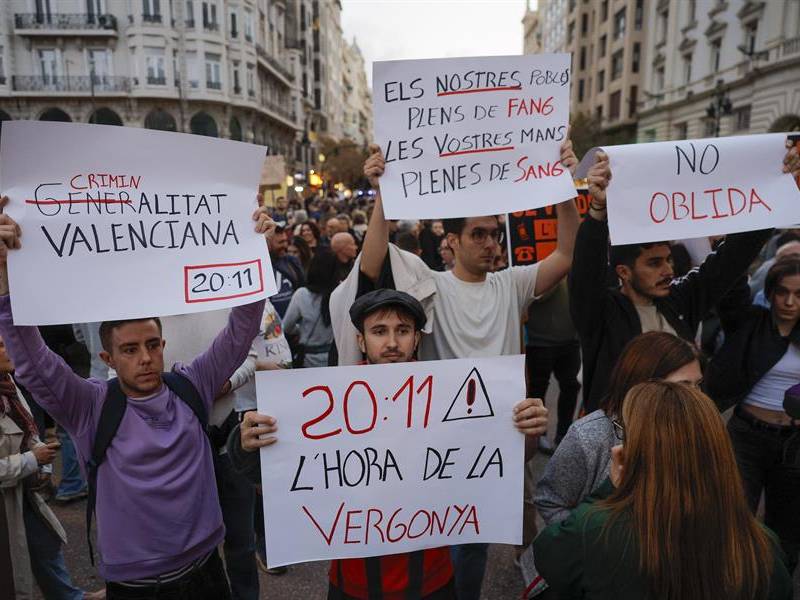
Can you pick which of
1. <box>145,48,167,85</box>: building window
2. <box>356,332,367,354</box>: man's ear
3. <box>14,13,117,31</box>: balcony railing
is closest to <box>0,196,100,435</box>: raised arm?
<box>356,332,367,354</box>: man's ear

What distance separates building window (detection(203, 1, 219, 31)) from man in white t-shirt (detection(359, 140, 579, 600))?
40.6m

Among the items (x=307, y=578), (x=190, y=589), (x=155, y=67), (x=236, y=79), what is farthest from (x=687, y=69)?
(x=190, y=589)

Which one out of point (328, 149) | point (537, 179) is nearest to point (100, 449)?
point (537, 179)

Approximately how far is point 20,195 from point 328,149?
55.6 m

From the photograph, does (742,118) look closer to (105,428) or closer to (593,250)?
(593,250)

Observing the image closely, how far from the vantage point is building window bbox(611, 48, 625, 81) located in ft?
146

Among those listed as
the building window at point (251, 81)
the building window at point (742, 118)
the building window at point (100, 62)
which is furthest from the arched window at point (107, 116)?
the building window at point (742, 118)

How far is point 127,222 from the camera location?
1800mm

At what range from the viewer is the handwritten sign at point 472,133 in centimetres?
228

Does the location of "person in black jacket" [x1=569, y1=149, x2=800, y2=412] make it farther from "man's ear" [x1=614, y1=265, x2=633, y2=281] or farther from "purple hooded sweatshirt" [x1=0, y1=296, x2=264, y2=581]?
"purple hooded sweatshirt" [x1=0, y1=296, x2=264, y2=581]

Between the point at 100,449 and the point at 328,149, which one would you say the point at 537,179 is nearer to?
the point at 100,449

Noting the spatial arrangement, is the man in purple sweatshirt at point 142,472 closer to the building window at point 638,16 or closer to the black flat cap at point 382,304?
the black flat cap at point 382,304

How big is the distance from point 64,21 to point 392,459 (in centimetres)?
4274

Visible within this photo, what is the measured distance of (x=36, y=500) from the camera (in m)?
2.51
